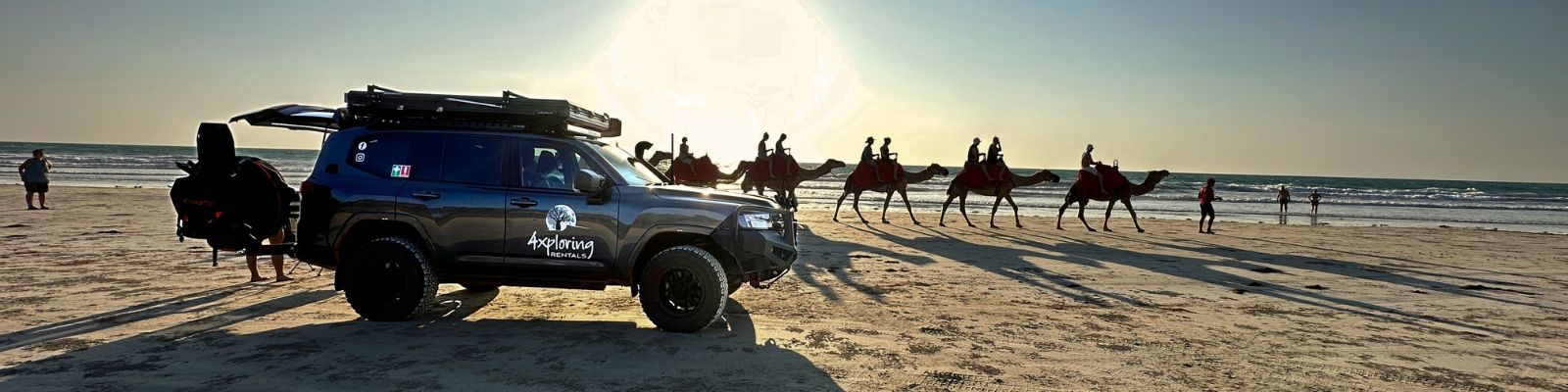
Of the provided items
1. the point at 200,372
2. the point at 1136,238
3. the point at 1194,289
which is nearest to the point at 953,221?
the point at 1136,238

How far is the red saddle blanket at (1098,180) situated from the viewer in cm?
1895

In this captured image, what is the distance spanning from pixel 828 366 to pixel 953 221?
17.8 meters

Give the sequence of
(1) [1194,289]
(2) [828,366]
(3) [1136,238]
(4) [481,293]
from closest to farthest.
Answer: (2) [828,366] < (4) [481,293] < (1) [1194,289] < (3) [1136,238]

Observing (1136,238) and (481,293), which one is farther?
(1136,238)

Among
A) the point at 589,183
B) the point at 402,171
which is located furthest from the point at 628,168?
the point at 402,171

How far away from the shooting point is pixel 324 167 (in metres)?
7.02

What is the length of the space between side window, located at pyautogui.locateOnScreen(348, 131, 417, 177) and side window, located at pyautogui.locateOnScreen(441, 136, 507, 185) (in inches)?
13.8

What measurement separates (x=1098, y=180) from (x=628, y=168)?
1475 cm

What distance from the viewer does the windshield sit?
712 centimetres

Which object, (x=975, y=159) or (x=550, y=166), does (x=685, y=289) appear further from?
(x=975, y=159)

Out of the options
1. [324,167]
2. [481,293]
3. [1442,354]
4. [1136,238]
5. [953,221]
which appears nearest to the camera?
[1442,354]

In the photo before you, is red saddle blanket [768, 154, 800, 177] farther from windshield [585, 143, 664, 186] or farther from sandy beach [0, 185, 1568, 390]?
windshield [585, 143, 664, 186]

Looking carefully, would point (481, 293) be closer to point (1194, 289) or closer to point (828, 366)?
point (828, 366)

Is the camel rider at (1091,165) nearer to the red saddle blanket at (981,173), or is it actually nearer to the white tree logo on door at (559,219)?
the red saddle blanket at (981,173)
